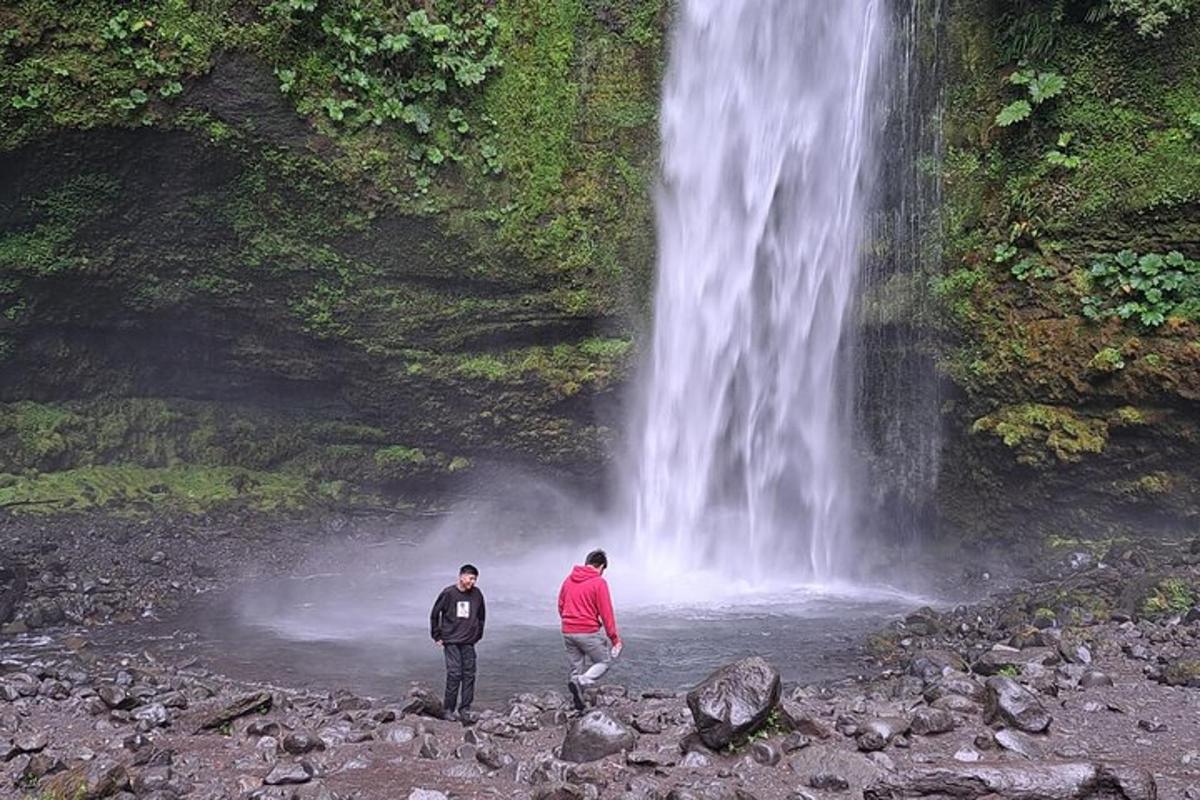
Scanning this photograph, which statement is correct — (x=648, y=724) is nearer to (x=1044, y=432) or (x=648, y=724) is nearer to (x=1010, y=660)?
(x=1010, y=660)

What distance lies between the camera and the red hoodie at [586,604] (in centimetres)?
651

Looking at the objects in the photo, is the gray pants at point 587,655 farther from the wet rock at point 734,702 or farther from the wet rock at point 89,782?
the wet rock at point 89,782

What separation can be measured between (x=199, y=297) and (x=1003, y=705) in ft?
38.8

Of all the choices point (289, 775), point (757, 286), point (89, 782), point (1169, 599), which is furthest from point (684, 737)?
point (757, 286)

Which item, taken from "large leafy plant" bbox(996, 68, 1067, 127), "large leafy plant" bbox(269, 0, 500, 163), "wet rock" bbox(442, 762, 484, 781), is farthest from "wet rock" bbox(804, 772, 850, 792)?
"large leafy plant" bbox(269, 0, 500, 163)

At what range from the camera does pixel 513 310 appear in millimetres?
13727

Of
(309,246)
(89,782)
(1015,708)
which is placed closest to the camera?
(89,782)

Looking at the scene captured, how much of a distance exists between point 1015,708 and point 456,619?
3.59 m

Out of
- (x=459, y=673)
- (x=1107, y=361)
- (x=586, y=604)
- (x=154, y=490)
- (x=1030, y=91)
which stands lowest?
(x=459, y=673)

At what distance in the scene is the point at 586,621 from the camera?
655 centimetres

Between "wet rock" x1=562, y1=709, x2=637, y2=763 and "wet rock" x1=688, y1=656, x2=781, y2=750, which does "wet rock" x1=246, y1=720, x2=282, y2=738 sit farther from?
"wet rock" x1=688, y1=656, x2=781, y2=750

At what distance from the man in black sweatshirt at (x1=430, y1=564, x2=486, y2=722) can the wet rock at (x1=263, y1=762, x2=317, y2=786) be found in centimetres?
135

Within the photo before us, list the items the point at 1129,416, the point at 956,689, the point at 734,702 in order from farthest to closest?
the point at 1129,416, the point at 956,689, the point at 734,702

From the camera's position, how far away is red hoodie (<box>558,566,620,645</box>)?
651 cm
